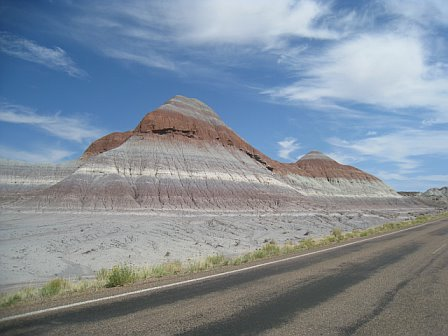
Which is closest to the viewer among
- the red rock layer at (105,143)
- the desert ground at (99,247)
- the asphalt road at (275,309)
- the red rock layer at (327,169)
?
the asphalt road at (275,309)

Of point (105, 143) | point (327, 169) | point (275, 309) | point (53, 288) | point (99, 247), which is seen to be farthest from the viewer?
point (327, 169)

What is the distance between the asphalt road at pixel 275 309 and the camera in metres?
5.85

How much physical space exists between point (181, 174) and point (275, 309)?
218 ft

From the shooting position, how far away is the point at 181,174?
239 ft

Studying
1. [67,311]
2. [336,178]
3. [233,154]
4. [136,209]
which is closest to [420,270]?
[67,311]

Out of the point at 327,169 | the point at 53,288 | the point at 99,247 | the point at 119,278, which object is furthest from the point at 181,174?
the point at 327,169

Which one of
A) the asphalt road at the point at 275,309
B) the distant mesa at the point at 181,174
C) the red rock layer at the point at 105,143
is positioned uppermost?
the red rock layer at the point at 105,143

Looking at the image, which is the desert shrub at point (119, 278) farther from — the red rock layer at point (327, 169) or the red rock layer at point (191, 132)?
the red rock layer at point (327, 169)

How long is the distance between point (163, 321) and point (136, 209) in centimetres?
5447

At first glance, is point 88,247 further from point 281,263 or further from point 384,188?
point 384,188

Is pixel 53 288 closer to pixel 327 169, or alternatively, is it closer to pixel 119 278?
pixel 119 278

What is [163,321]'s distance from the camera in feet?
20.2

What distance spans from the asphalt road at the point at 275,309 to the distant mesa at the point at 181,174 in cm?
5321

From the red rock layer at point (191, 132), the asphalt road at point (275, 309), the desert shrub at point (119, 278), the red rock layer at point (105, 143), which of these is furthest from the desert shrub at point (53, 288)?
the red rock layer at point (105, 143)
